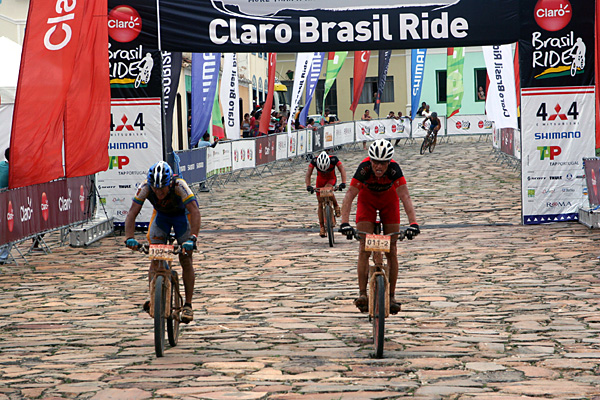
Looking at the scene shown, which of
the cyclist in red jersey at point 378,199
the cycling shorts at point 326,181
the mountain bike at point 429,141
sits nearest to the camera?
the cyclist in red jersey at point 378,199

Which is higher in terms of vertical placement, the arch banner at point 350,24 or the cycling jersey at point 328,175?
the arch banner at point 350,24

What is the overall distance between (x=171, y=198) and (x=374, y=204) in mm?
1874

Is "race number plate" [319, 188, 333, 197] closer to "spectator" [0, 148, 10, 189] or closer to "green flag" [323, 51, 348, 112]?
"spectator" [0, 148, 10, 189]

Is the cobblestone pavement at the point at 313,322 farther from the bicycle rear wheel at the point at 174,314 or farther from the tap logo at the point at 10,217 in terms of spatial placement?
the tap logo at the point at 10,217

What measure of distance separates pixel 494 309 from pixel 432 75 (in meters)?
50.7

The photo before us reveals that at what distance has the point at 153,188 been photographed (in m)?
7.68

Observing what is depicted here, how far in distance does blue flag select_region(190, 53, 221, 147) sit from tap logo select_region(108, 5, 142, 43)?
5.07 meters

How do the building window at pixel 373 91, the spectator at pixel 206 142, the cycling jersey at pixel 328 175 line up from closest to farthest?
the cycling jersey at pixel 328 175 < the spectator at pixel 206 142 < the building window at pixel 373 91

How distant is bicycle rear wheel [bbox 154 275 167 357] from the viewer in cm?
725

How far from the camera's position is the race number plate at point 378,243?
748 cm

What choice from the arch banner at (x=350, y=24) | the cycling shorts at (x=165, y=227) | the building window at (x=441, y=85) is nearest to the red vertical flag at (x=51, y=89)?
the arch banner at (x=350, y=24)

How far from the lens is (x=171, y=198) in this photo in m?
8.05

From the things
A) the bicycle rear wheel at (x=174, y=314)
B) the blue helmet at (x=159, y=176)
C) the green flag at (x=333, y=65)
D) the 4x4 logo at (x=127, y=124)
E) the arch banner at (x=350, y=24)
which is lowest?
the bicycle rear wheel at (x=174, y=314)

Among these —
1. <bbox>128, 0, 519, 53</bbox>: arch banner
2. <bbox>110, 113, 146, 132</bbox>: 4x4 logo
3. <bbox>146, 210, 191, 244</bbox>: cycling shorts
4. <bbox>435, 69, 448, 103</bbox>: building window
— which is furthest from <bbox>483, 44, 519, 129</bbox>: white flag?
<bbox>435, 69, 448, 103</bbox>: building window
